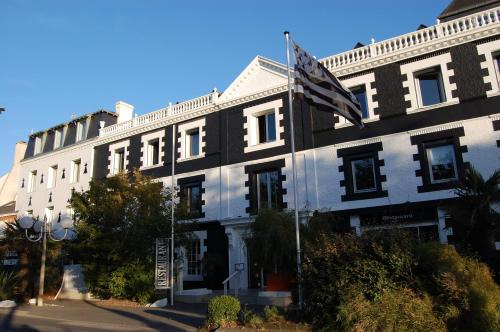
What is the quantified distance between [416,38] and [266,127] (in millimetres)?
7598

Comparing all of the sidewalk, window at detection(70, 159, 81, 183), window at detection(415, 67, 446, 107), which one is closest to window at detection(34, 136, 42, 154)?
window at detection(70, 159, 81, 183)

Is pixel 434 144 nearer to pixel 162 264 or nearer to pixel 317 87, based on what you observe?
pixel 317 87

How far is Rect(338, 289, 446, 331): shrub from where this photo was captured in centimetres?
846

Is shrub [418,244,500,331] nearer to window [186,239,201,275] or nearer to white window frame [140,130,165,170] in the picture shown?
window [186,239,201,275]

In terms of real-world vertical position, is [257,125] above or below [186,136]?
below

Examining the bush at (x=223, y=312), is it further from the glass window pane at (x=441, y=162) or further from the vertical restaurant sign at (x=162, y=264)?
the glass window pane at (x=441, y=162)

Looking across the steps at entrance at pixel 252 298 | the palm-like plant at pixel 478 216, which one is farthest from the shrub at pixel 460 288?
the steps at entrance at pixel 252 298

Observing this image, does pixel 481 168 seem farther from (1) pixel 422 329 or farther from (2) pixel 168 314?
(2) pixel 168 314

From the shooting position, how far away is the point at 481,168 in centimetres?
1556

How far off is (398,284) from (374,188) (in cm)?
868

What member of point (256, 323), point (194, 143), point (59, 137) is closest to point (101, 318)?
point (256, 323)

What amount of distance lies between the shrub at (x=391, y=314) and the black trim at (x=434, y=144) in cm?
820

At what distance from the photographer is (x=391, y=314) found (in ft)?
28.4

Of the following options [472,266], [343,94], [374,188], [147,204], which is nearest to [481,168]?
[374,188]
